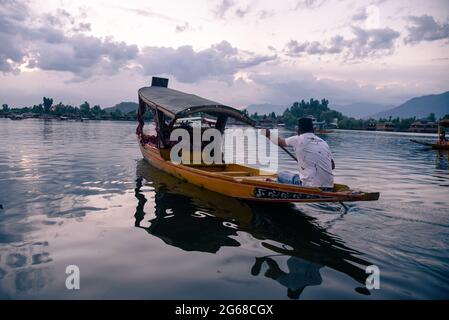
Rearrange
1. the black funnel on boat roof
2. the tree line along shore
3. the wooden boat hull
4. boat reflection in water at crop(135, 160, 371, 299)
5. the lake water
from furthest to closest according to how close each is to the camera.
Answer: the tree line along shore, the black funnel on boat roof, the wooden boat hull, boat reflection in water at crop(135, 160, 371, 299), the lake water

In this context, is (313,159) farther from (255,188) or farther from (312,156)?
(255,188)

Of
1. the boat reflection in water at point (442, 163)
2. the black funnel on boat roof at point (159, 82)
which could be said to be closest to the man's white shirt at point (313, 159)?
the black funnel on boat roof at point (159, 82)

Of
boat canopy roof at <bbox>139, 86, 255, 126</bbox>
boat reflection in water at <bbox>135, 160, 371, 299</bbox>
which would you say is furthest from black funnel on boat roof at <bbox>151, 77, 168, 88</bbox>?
boat reflection in water at <bbox>135, 160, 371, 299</bbox>

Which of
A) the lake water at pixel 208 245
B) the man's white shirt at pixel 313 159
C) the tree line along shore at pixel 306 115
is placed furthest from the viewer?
the tree line along shore at pixel 306 115

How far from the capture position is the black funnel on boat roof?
757 inches

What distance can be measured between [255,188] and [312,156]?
1.65m

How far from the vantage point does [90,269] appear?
16.0 feet

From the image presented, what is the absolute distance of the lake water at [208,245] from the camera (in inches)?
174

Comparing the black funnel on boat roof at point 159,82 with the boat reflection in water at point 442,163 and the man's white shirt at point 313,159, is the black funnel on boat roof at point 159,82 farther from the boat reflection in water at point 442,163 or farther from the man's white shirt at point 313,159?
the boat reflection in water at point 442,163

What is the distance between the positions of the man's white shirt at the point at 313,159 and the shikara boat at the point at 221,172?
12.2 inches

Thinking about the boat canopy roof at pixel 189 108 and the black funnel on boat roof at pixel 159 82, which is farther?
the black funnel on boat roof at pixel 159 82

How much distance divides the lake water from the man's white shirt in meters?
1.02

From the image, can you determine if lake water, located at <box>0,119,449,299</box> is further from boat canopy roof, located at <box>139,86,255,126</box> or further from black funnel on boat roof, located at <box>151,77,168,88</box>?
black funnel on boat roof, located at <box>151,77,168,88</box>

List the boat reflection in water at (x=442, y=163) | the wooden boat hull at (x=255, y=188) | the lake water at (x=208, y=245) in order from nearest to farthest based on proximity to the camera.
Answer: the lake water at (x=208, y=245)
the wooden boat hull at (x=255, y=188)
the boat reflection in water at (x=442, y=163)
